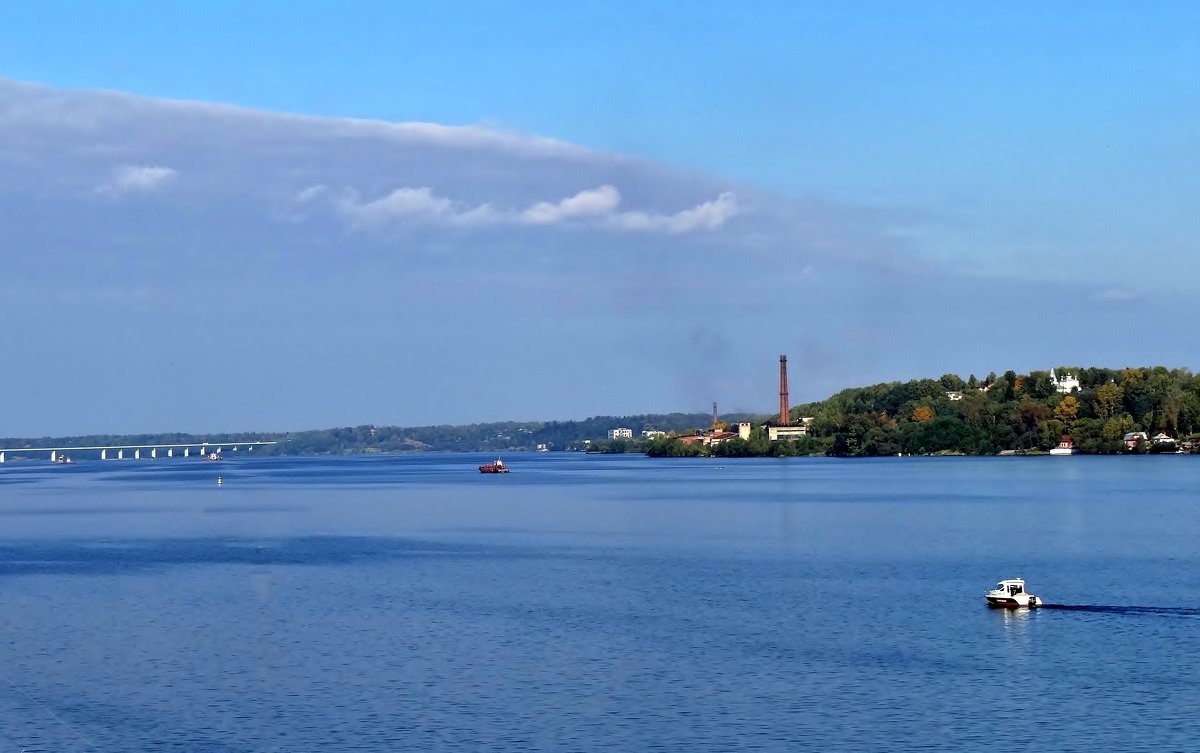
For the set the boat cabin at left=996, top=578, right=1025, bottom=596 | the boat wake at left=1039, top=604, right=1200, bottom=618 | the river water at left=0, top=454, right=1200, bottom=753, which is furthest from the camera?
the boat cabin at left=996, top=578, right=1025, bottom=596

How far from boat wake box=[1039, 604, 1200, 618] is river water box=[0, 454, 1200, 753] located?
0.15 m

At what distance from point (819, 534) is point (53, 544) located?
130 feet

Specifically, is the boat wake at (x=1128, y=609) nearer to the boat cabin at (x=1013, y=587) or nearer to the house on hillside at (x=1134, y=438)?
the boat cabin at (x=1013, y=587)

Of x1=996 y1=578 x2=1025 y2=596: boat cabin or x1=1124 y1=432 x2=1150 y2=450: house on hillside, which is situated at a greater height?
x1=1124 y1=432 x2=1150 y2=450: house on hillside

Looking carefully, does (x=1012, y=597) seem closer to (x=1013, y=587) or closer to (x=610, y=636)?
(x=1013, y=587)

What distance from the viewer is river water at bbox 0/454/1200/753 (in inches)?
1147

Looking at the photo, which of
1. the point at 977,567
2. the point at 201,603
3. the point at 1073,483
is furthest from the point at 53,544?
the point at 1073,483

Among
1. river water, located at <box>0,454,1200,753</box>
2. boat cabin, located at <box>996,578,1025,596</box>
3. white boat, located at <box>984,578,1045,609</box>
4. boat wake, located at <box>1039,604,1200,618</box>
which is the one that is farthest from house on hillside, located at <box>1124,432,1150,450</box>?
boat cabin, located at <box>996,578,1025,596</box>

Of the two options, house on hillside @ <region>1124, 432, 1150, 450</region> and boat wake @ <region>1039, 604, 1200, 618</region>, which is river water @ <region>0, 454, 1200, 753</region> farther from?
house on hillside @ <region>1124, 432, 1150, 450</region>

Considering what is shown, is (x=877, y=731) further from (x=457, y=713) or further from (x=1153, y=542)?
(x=1153, y=542)

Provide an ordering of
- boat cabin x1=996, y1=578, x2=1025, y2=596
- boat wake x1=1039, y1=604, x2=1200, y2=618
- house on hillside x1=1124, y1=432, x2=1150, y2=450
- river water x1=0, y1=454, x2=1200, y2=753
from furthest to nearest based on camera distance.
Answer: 1. house on hillside x1=1124, y1=432, x2=1150, y2=450
2. boat cabin x1=996, y1=578, x2=1025, y2=596
3. boat wake x1=1039, y1=604, x2=1200, y2=618
4. river water x1=0, y1=454, x2=1200, y2=753

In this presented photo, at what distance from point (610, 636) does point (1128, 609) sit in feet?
52.0

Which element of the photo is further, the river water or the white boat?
the white boat

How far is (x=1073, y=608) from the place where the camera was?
44375 mm
